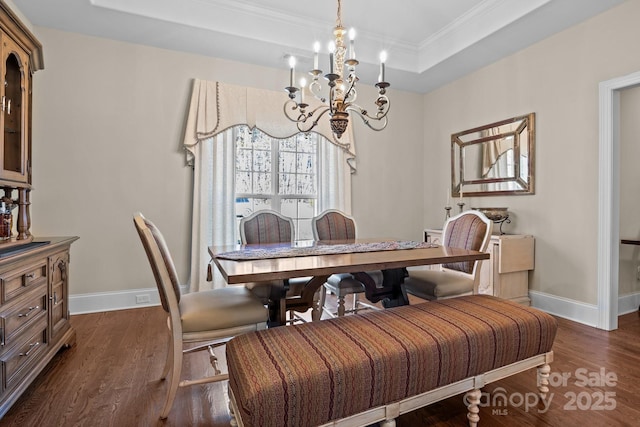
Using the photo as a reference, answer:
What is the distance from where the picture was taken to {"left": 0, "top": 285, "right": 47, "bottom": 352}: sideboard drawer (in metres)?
1.62

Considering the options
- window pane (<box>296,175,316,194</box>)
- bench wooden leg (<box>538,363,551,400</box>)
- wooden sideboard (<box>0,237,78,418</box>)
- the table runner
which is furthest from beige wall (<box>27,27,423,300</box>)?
bench wooden leg (<box>538,363,551,400</box>)

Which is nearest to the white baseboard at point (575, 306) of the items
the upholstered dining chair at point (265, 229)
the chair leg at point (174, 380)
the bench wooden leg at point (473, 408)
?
the bench wooden leg at point (473, 408)

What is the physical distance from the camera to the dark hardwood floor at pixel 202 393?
63.9 inches

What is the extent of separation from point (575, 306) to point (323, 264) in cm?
275

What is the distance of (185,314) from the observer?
1.70m

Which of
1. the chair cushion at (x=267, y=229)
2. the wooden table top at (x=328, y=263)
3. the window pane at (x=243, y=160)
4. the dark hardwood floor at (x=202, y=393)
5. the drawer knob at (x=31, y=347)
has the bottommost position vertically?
the dark hardwood floor at (x=202, y=393)

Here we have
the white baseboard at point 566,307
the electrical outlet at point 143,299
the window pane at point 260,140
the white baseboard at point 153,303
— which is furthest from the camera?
the window pane at point 260,140

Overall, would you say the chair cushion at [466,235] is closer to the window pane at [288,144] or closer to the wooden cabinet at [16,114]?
the window pane at [288,144]

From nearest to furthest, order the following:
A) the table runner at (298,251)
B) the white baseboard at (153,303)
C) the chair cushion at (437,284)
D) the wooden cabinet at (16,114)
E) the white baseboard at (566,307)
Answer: the table runner at (298,251) → the wooden cabinet at (16,114) → the chair cushion at (437,284) → the white baseboard at (566,307) → the white baseboard at (153,303)

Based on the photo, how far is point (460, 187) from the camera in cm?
428

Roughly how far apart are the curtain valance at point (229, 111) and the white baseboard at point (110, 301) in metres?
1.48

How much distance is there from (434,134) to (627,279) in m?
2.70

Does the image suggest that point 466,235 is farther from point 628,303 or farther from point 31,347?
point 31,347

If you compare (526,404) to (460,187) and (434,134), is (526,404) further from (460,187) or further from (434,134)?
(434,134)
